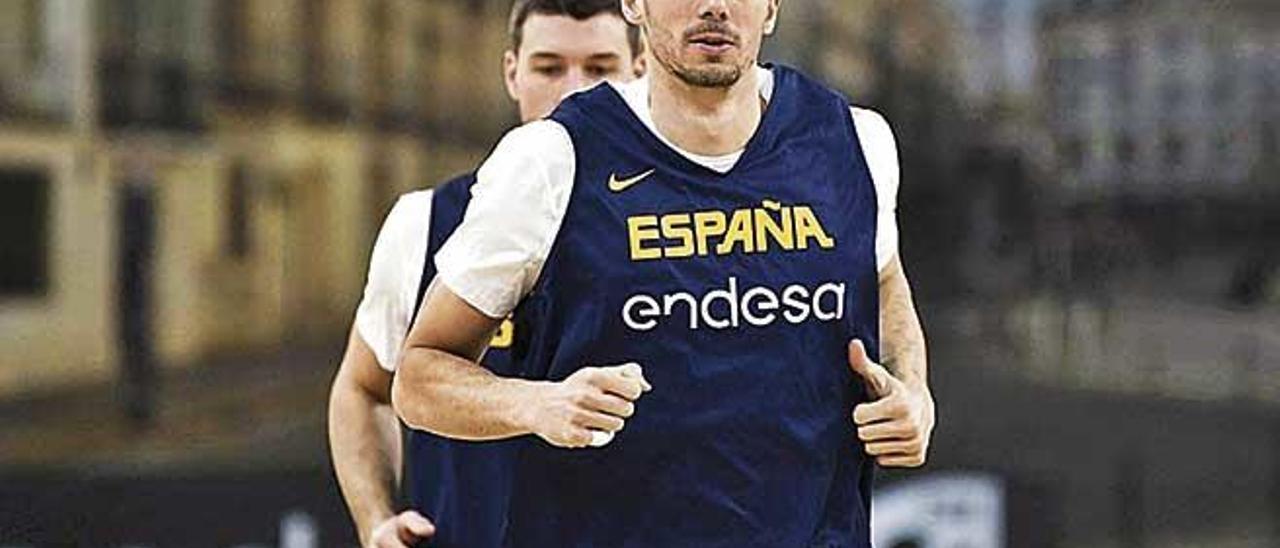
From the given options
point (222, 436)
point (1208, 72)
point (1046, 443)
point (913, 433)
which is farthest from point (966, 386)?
point (913, 433)

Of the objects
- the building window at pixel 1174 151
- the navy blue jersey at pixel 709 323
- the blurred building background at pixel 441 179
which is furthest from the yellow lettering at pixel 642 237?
the building window at pixel 1174 151

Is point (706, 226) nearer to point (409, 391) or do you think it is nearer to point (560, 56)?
point (409, 391)

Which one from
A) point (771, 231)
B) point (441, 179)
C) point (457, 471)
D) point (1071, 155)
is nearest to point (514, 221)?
point (771, 231)

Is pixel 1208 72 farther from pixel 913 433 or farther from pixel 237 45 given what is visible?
pixel 913 433

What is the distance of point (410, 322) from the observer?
1630 mm

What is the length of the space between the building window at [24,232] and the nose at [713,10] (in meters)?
3.15

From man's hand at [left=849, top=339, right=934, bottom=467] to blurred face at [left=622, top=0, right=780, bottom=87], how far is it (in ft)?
0.60

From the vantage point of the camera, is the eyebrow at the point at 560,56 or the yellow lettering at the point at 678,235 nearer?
the yellow lettering at the point at 678,235

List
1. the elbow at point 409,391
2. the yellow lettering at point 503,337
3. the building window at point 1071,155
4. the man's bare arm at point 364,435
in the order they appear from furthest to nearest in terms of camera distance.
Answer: the building window at point 1071,155 → the man's bare arm at point 364,435 → the yellow lettering at point 503,337 → the elbow at point 409,391

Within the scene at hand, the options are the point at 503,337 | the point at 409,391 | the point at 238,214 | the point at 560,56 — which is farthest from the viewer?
the point at 238,214

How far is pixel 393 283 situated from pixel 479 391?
0.41 meters

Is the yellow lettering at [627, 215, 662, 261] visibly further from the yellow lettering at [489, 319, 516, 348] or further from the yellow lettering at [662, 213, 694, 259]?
the yellow lettering at [489, 319, 516, 348]

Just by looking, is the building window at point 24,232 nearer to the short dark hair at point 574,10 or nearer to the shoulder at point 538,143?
the short dark hair at point 574,10

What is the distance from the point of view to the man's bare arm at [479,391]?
3.90 feet
